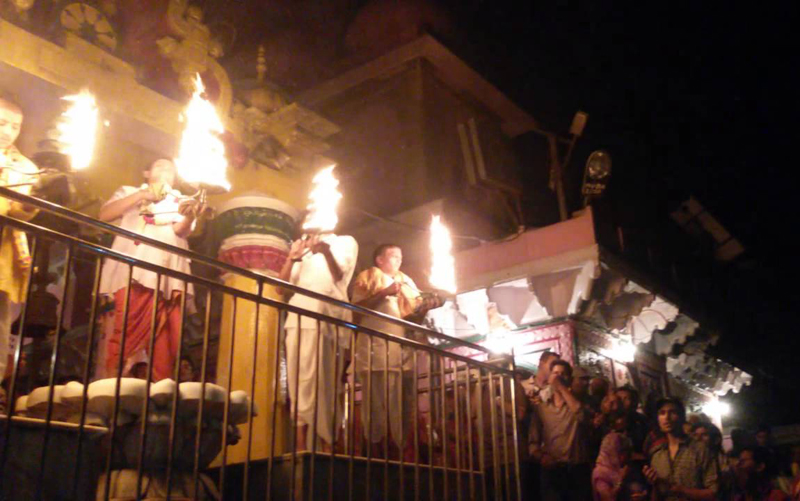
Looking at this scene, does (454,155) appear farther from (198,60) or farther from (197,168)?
(197,168)

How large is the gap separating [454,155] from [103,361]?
7.02 m

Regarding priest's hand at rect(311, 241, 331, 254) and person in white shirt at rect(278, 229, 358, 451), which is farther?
priest's hand at rect(311, 241, 331, 254)

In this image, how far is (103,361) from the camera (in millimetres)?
6152

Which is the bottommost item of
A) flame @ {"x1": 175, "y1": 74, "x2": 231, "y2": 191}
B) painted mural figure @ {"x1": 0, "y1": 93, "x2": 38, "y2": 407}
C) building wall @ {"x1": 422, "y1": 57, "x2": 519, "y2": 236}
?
painted mural figure @ {"x1": 0, "y1": 93, "x2": 38, "y2": 407}

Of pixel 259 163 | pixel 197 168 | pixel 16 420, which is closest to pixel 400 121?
pixel 259 163

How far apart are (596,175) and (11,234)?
809 cm

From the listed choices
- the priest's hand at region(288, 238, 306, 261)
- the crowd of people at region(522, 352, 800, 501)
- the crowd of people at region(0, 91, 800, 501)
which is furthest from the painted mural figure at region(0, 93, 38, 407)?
the crowd of people at region(522, 352, 800, 501)

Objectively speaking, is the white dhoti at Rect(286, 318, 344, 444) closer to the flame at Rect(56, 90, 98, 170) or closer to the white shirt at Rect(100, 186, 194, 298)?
the white shirt at Rect(100, 186, 194, 298)

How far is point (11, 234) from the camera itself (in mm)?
5059

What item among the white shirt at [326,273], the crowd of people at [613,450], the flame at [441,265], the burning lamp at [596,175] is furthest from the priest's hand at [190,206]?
the burning lamp at [596,175]

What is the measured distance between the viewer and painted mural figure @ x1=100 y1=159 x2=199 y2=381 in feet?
19.1

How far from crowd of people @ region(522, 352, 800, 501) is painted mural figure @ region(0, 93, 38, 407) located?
446 cm

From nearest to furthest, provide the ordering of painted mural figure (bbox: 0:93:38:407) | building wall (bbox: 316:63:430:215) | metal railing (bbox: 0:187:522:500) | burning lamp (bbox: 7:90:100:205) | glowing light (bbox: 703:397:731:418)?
1. metal railing (bbox: 0:187:522:500)
2. painted mural figure (bbox: 0:93:38:407)
3. burning lamp (bbox: 7:90:100:205)
4. building wall (bbox: 316:63:430:215)
5. glowing light (bbox: 703:397:731:418)

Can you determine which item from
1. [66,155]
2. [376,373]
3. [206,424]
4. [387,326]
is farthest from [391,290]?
[66,155]
